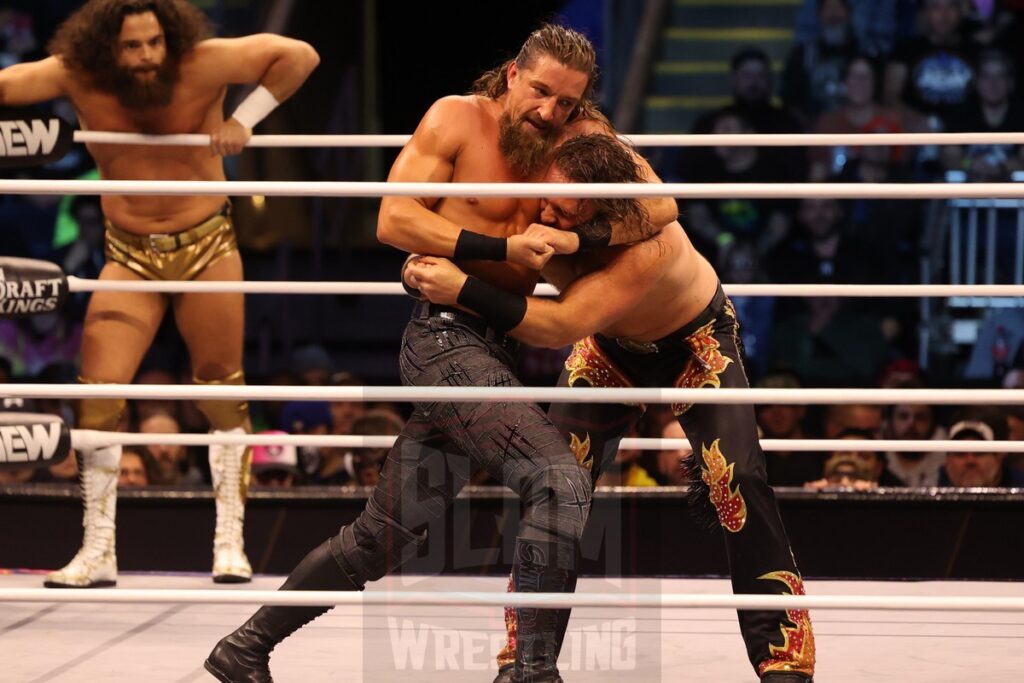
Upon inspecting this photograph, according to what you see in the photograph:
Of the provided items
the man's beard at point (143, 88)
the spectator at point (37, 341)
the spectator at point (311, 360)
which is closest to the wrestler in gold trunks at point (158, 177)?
the man's beard at point (143, 88)

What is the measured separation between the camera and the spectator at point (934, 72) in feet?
18.1

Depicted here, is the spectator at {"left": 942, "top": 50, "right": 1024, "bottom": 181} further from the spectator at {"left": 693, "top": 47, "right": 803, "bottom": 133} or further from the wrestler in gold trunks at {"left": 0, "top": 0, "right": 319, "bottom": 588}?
the wrestler in gold trunks at {"left": 0, "top": 0, "right": 319, "bottom": 588}

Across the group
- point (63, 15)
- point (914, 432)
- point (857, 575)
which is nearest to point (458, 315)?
point (857, 575)

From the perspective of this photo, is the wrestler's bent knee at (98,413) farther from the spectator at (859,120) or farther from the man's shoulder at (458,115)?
the spectator at (859,120)

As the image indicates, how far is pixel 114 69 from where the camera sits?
2.99 metres

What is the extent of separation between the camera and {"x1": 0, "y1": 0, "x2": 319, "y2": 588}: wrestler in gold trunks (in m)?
2.98

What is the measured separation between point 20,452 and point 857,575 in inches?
87.1

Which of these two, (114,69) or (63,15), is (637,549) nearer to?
(114,69)

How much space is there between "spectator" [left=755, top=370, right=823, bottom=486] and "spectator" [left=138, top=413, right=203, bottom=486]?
1.79 m

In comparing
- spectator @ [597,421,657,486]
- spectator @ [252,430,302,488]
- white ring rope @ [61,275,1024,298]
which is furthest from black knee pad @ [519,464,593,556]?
spectator @ [252,430,302,488]

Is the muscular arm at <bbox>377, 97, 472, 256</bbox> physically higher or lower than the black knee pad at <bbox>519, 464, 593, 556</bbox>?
→ higher

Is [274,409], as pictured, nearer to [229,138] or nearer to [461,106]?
[229,138]

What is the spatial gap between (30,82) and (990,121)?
379cm

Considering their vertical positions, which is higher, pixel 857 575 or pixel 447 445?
pixel 447 445
